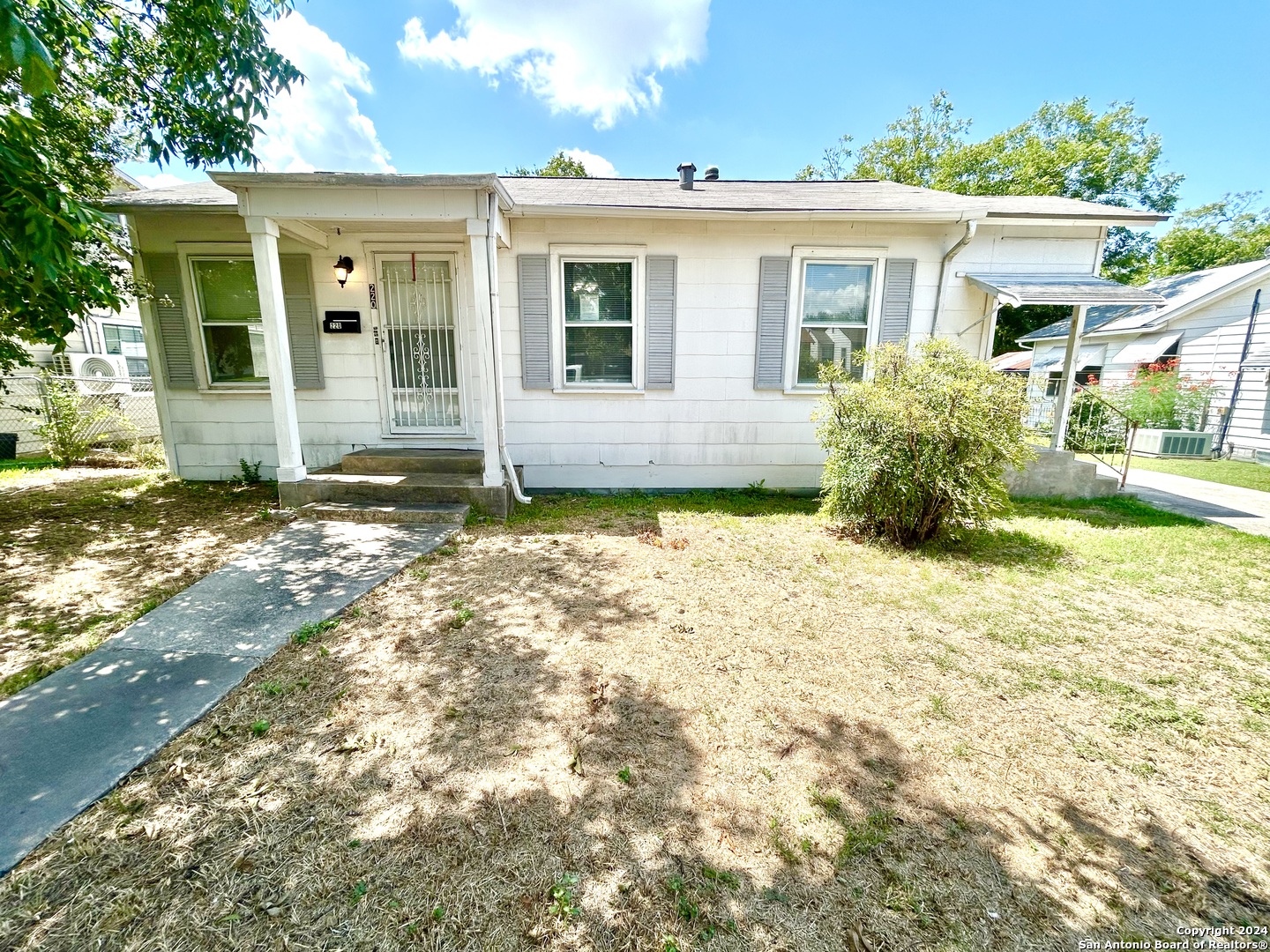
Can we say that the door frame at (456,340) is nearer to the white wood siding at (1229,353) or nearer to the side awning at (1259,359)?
the white wood siding at (1229,353)

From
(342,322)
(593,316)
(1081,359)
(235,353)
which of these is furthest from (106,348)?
(1081,359)

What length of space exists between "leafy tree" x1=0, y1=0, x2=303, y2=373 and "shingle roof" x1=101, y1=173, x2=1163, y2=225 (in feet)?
1.73

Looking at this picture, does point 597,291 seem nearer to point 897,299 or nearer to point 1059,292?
point 897,299

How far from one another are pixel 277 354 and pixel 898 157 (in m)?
26.6

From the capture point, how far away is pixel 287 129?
18.0 ft

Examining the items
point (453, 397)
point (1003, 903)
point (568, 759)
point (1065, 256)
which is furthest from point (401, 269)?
point (1065, 256)

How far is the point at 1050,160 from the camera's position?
19.8m

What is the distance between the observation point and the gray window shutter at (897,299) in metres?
5.84

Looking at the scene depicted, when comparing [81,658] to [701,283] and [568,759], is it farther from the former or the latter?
[701,283]

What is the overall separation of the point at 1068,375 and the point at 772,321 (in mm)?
3627

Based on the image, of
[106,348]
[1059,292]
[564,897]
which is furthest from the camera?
[106,348]

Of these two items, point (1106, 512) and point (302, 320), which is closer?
point (1106, 512)

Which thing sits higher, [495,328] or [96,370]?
[495,328]

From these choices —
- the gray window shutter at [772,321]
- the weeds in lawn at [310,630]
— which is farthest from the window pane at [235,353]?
the gray window shutter at [772,321]
